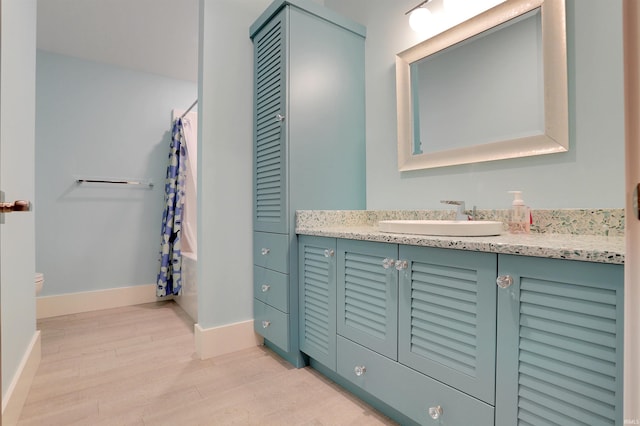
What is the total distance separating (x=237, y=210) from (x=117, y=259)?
188 cm

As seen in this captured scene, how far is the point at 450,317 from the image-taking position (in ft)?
3.70

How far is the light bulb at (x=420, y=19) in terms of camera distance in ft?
5.82

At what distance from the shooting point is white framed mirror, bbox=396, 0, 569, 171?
1.35 metres

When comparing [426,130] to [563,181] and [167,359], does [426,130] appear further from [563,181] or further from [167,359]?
[167,359]

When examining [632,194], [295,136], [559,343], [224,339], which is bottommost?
[224,339]

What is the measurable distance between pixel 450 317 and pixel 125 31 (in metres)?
3.21

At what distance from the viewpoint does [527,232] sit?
1318 millimetres

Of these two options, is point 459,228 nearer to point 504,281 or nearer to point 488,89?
point 504,281

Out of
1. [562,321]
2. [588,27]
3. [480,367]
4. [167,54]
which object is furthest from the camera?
[167,54]

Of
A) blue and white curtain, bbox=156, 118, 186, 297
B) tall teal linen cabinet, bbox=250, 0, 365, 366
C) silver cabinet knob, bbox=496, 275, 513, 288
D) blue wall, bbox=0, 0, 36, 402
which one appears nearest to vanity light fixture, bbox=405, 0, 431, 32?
tall teal linen cabinet, bbox=250, 0, 365, 366

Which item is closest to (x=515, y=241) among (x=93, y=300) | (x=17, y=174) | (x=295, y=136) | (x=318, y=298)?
(x=318, y=298)

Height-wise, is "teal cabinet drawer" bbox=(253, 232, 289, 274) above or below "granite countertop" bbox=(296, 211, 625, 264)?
below

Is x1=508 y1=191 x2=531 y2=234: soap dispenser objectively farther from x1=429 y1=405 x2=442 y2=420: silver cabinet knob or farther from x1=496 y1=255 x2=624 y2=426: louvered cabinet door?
x1=429 y1=405 x2=442 y2=420: silver cabinet knob

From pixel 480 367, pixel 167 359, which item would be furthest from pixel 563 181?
pixel 167 359
